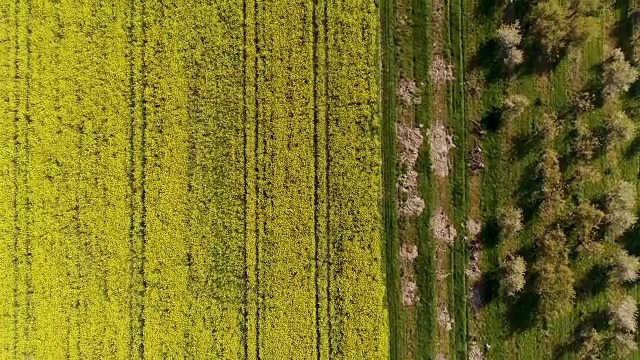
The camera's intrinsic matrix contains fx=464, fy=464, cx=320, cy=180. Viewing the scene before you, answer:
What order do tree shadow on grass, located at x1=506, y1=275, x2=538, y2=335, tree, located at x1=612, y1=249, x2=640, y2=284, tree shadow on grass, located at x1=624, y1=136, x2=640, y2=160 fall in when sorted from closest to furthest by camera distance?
tree, located at x1=612, y1=249, x2=640, y2=284, tree shadow on grass, located at x1=624, y1=136, x2=640, y2=160, tree shadow on grass, located at x1=506, y1=275, x2=538, y2=335

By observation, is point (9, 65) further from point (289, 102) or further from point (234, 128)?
point (289, 102)

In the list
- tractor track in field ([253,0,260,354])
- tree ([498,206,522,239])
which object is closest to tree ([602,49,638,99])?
tree ([498,206,522,239])

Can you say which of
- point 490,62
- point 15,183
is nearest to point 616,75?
point 490,62

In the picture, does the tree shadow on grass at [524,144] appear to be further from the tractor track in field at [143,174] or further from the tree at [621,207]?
the tractor track in field at [143,174]

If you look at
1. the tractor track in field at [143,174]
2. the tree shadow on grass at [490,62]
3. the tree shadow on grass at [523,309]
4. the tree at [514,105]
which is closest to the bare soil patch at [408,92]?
the tree shadow on grass at [490,62]

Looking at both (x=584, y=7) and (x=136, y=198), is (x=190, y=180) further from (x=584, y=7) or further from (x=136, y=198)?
(x=584, y=7)

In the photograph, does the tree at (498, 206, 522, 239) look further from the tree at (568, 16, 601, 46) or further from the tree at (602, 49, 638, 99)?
the tree at (568, 16, 601, 46)
